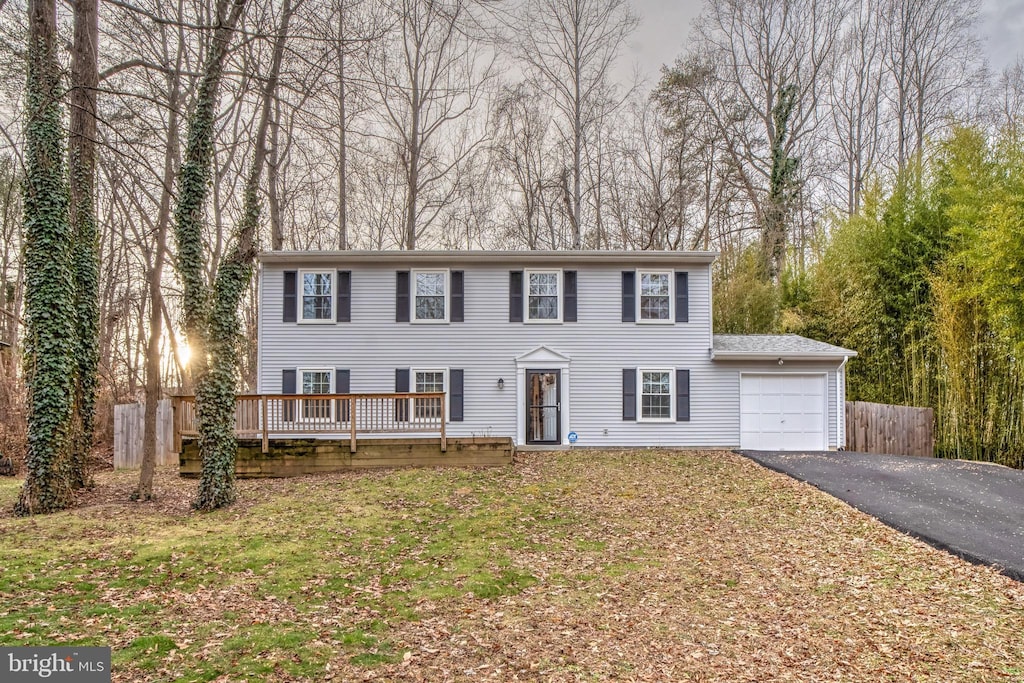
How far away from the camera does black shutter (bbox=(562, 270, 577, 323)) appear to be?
1386 centimetres

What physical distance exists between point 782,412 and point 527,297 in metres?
6.48

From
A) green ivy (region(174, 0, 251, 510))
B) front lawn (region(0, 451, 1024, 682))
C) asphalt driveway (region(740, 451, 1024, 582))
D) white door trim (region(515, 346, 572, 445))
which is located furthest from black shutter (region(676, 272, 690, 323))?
green ivy (region(174, 0, 251, 510))

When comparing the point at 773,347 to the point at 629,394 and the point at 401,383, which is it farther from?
the point at 401,383

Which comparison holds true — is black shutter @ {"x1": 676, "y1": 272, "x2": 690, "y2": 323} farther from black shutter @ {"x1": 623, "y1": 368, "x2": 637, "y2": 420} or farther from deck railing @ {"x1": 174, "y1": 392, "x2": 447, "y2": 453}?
deck railing @ {"x1": 174, "y1": 392, "x2": 447, "y2": 453}

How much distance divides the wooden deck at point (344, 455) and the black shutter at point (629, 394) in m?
3.38

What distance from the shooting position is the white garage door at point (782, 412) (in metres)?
13.8

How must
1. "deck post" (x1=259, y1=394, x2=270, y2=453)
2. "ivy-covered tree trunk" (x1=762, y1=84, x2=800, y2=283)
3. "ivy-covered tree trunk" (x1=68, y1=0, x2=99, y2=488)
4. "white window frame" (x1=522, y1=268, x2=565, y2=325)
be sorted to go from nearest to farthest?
"ivy-covered tree trunk" (x1=68, y1=0, x2=99, y2=488)
"deck post" (x1=259, y1=394, x2=270, y2=453)
"white window frame" (x1=522, y1=268, x2=565, y2=325)
"ivy-covered tree trunk" (x1=762, y1=84, x2=800, y2=283)

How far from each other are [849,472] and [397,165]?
15.2 meters

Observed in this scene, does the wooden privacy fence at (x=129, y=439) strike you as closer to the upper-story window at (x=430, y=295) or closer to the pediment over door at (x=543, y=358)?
the upper-story window at (x=430, y=295)

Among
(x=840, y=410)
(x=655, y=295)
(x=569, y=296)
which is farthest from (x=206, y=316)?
(x=840, y=410)

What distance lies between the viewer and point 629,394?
542 inches

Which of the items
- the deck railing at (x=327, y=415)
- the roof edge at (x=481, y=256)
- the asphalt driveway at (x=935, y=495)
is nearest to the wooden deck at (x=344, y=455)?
the deck railing at (x=327, y=415)

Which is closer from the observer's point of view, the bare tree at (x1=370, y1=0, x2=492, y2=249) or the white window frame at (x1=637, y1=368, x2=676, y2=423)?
the white window frame at (x1=637, y1=368, x2=676, y2=423)

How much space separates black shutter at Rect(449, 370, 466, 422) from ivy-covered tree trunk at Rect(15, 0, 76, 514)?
715 cm
